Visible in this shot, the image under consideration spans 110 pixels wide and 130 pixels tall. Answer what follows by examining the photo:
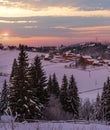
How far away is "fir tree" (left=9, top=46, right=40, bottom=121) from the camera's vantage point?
27.2 metres

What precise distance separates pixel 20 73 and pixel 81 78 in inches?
4103

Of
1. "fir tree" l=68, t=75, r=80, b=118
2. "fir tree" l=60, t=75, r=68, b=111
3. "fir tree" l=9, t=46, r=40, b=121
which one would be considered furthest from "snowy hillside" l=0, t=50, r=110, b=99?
"fir tree" l=9, t=46, r=40, b=121

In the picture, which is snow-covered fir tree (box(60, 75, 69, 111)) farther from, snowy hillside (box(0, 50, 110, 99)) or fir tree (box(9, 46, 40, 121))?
snowy hillside (box(0, 50, 110, 99))

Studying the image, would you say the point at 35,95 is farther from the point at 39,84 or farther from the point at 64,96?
the point at 64,96

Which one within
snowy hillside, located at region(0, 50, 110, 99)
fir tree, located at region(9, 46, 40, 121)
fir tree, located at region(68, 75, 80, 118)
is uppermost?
fir tree, located at region(9, 46, 40, 121)

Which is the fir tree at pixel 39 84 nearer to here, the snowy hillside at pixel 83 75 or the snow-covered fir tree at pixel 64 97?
the snow-covered fir tree at pixel 64 97

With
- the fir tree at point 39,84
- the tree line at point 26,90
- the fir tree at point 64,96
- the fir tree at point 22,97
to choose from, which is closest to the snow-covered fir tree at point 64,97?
the fir tree at point 64,96

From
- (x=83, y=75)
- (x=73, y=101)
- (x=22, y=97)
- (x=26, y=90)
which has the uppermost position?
(x=26, y=90)

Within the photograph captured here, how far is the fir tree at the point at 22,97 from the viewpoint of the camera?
27.2 m

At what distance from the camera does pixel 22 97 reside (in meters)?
27.3

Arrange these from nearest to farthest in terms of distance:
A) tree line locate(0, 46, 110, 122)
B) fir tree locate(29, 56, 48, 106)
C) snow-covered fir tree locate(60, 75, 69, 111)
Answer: tree line locate(0, 46, 110, 122), fir tree locate(29, 56, 48, 106), snow-covered fir tree locate(60, 75, 69, 111)

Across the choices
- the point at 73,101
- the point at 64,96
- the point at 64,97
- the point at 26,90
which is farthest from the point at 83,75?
the point at 26,90

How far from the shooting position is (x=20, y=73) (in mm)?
28219

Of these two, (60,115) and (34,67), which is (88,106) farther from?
(34,67)
